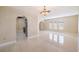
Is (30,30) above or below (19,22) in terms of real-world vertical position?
below

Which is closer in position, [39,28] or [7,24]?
[7,24]

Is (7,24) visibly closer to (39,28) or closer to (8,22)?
(8,22)

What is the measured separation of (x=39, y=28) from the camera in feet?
6.49

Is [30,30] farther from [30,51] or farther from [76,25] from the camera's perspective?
[76,25]

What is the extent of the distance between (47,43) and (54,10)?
21.9 inches

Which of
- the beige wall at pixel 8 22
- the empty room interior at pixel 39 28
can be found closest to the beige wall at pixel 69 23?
the empty room interior at pixel 39 28

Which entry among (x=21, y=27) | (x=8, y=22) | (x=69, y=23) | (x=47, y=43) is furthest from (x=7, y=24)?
(x=69, y=23)

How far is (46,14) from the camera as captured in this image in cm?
190

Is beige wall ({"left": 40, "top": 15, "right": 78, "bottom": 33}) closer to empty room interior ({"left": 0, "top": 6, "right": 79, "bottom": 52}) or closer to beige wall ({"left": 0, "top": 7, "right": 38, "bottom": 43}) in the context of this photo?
empty room interior ({"left": 0, "top": 6, "right": 79, "bottom": 52})

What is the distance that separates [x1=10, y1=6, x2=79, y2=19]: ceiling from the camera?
6.03 ft
